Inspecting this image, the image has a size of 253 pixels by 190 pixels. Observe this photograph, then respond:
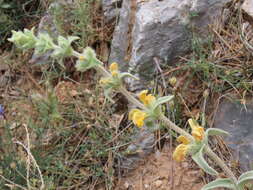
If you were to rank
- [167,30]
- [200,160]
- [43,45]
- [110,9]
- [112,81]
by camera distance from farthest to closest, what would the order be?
[110,9]
[167,30]
[43,45]
[112,81]
[200,160]

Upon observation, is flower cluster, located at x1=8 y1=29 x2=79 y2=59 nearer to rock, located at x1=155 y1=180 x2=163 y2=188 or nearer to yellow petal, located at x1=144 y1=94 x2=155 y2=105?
yellow petal, located at x1=144 y1=94 x2=155 y2=105

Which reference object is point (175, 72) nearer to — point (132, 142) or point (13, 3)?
point (132, 142)

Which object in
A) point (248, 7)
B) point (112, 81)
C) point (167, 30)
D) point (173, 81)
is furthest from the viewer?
point (167, 30)

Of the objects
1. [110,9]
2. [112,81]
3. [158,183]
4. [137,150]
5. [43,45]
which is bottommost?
[158,183]

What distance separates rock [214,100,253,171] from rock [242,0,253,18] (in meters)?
0.66

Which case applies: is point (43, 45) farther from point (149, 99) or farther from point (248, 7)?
point (248, 7)

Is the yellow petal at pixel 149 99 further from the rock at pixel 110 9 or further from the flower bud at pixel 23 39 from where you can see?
the rock at pixel 110 9

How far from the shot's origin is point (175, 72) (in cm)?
277

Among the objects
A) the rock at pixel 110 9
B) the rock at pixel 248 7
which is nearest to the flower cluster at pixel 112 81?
the rock at pixel 248 7

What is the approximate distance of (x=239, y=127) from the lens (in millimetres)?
2455

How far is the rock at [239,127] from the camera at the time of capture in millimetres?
2326

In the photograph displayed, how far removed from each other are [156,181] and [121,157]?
0.31m

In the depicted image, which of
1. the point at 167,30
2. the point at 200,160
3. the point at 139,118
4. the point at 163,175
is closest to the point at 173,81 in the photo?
the point at 167,30

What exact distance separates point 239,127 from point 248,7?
867mm
